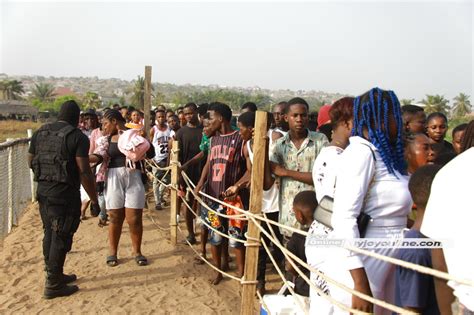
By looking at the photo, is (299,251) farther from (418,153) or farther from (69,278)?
(69,278)

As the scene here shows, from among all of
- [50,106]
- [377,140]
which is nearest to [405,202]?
[377,140]

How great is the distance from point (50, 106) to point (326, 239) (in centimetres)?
7321

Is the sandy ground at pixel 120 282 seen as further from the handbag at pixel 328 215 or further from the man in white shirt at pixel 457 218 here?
the man in white shirt at pixel 457 218

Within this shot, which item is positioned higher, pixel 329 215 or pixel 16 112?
pixel 329 215

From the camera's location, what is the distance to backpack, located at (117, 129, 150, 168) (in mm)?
4711

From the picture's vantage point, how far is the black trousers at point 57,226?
162 inches

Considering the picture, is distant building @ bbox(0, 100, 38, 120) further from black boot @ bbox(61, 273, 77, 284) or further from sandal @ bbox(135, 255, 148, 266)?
black boot @ bbox(61, 273, 77, 284)

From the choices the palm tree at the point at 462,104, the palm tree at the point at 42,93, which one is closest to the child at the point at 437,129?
the palm tree at the point at 462,104

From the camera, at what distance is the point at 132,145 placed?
4691mm

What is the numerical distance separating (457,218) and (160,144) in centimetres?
712

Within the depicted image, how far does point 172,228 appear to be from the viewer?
5.91 m

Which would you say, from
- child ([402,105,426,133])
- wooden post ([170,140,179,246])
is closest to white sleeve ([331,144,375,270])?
child ([402,105,426,133])

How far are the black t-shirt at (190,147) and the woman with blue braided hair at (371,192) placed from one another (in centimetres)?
413

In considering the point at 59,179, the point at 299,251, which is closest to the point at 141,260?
the point at 59,179
